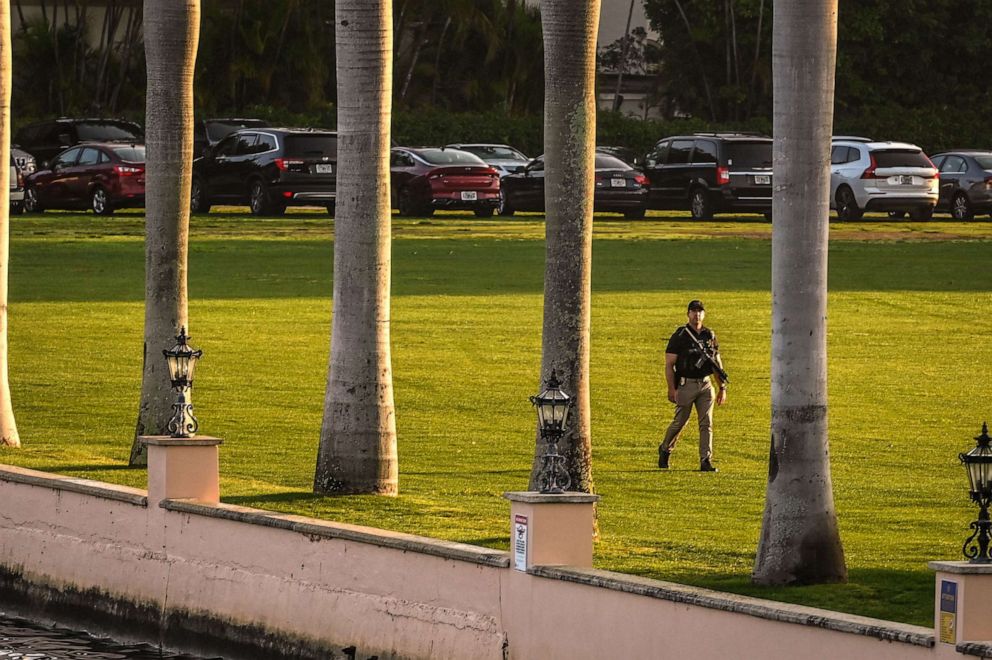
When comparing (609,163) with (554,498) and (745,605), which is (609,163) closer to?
(554,498)

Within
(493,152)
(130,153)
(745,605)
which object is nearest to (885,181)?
(493,152)

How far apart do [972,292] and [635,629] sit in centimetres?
1880

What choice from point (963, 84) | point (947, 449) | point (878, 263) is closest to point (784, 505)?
point (947, 449)

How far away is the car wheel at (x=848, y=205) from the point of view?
141 ft

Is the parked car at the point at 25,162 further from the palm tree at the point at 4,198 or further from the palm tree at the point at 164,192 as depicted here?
the palm tree at the point at 164,192

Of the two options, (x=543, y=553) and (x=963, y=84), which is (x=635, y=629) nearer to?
(x=543, y=553)

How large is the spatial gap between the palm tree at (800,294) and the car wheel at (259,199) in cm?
3004

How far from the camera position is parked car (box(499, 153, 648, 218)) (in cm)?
4297

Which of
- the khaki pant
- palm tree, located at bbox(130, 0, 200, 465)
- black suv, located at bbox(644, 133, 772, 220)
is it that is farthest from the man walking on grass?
black suv, located at bbox(644, 133, 772, 220)

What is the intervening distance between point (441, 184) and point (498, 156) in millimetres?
7779

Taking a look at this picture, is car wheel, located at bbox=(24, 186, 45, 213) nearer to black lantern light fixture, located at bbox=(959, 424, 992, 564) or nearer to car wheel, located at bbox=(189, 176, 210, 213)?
car wheel, located at bbox=(189, 176, 210, 213)

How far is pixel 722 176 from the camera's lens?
141 ft

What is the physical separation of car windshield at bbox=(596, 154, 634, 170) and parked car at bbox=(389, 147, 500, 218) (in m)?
1.98

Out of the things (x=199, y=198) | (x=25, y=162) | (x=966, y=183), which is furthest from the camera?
(x=25, y=162)
